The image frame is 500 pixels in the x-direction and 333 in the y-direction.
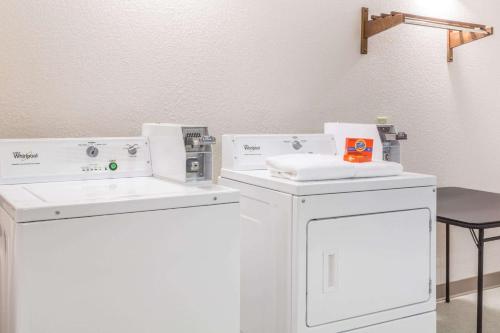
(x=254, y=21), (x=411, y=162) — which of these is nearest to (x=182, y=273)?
(x=254, y=21)

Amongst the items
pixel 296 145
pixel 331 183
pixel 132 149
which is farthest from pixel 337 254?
pixel 132 149

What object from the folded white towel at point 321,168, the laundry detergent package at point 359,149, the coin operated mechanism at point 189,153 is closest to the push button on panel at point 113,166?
the coin operated mechanism at point 189,153

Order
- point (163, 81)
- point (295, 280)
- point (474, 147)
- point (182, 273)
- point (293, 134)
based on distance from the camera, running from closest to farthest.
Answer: point (182, 273) < point (295, 280) < point (163, 81) < point (293, 134) < point (474, 147)

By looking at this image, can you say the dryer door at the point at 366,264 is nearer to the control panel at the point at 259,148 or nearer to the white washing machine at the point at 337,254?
the white washing machine at the point at 337,254

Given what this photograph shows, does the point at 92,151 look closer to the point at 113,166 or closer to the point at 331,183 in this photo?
the point at 113,166

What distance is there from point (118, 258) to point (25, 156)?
71 centimetres

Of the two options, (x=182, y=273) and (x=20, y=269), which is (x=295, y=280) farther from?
(x=20, y=269)

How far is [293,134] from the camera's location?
8.86ft

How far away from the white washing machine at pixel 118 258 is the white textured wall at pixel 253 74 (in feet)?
1.57

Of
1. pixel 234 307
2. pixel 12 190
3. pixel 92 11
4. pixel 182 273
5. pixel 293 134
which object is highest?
pixel 92 11

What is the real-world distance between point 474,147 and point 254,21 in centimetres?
183

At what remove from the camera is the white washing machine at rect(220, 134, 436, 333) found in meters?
2.02

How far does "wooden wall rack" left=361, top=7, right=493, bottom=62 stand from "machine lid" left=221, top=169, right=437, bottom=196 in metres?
1.03

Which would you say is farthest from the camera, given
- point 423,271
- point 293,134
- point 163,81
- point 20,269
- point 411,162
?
point 411,162
